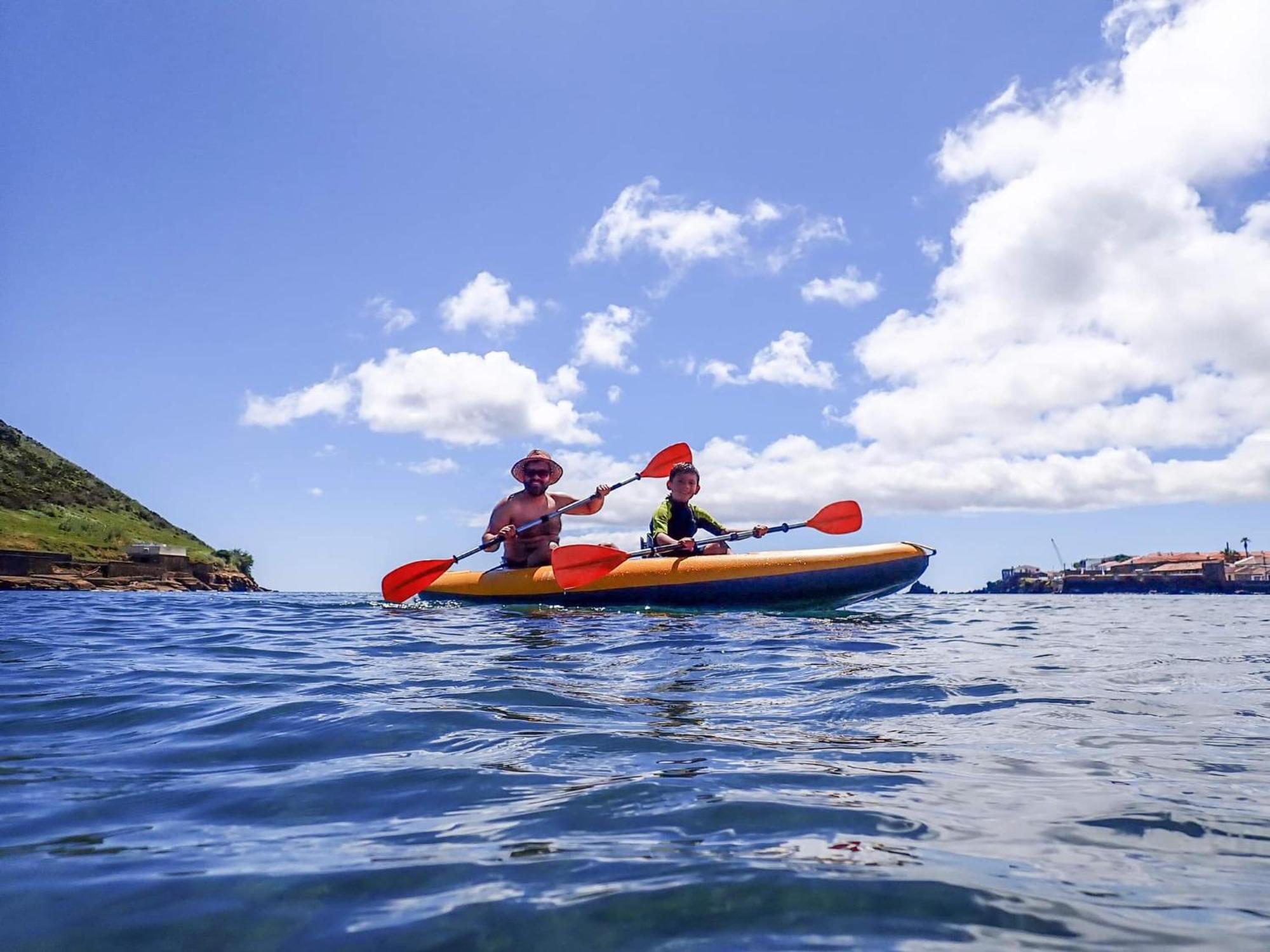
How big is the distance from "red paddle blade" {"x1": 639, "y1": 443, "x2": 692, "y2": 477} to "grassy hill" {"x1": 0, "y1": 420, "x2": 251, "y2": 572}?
68309mm

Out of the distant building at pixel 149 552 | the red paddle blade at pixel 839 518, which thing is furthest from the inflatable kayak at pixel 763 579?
the distant building at pixel 149 552

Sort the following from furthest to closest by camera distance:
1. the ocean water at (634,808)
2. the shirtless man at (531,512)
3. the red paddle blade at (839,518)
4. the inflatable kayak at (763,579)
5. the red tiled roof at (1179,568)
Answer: the red tiled roof at (1179,568) → the shirtless man at (531,512) → the red paddle blade at (839,518) → the inflatable kayak at (763,579) → the ocean water at (634,808)

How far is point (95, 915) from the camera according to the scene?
66.0 inches

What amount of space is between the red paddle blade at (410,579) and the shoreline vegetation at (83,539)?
54.3 meters

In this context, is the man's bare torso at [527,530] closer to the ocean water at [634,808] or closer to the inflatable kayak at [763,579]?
the inflatable kayak at [763,579]

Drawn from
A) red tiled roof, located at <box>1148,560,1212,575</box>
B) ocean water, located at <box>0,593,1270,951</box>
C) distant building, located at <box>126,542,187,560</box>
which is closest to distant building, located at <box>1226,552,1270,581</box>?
red tiled roof, located at <box>1148,560,1212,575</box>

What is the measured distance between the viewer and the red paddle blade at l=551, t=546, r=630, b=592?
10.0 m

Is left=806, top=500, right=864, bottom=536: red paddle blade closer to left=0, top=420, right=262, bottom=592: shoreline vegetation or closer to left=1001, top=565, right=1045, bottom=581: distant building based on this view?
left=0, top=420, right=262, bottom=592: shoreline vegetation

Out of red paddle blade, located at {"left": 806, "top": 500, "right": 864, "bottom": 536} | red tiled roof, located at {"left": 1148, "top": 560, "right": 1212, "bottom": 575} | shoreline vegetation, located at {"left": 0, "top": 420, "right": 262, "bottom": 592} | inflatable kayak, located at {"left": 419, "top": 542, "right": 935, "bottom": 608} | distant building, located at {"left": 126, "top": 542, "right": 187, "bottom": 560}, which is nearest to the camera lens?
inflatable kayak, located at {"left": 419, "top": 542, "right": 935, "bottom": 608}

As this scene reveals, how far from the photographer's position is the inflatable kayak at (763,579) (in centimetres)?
963

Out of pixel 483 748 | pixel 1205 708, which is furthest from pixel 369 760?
pixel 1205 708

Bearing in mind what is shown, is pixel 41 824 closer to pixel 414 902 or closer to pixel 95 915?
pixel 95 915

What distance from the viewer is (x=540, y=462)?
11695mm

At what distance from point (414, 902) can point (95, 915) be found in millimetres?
669
